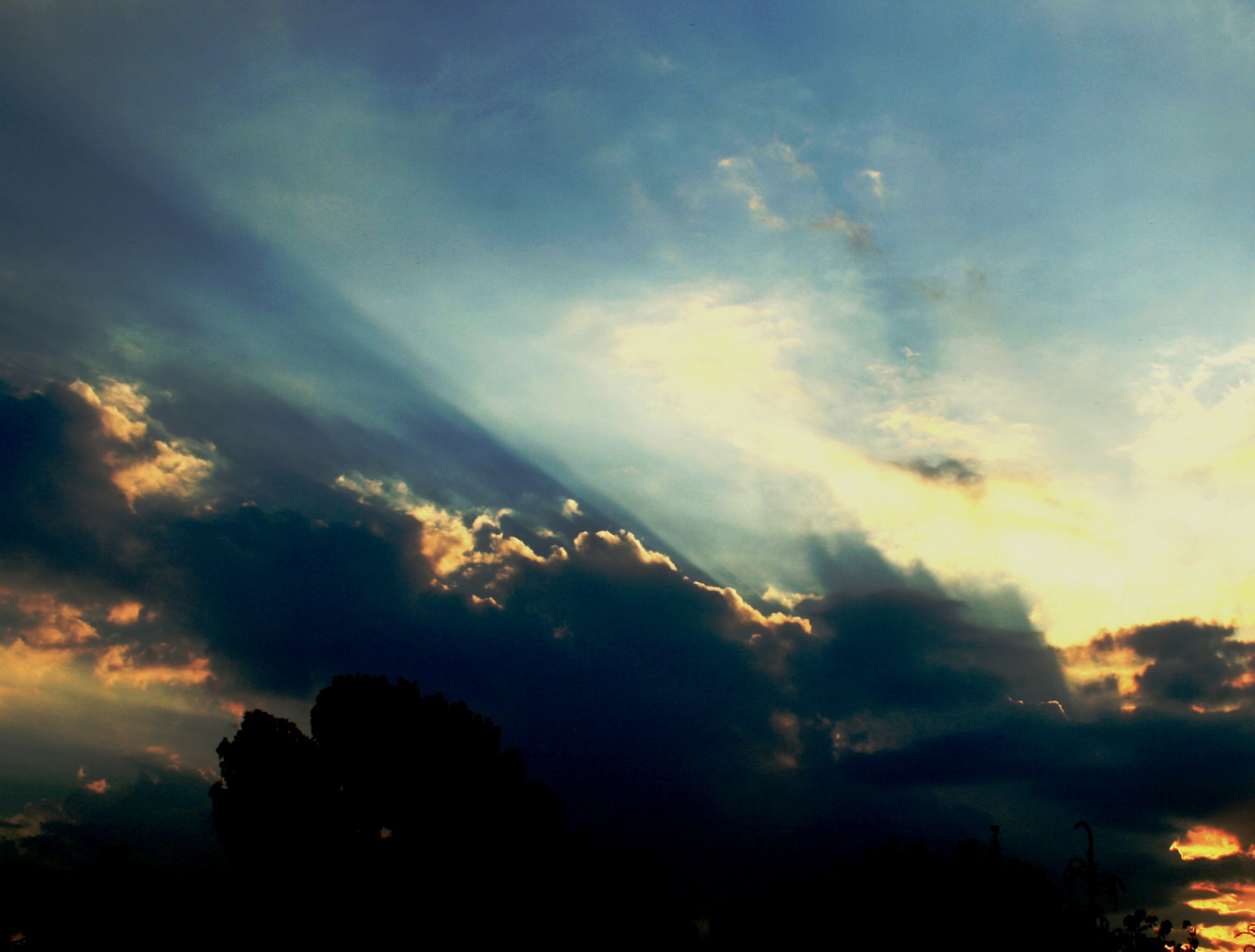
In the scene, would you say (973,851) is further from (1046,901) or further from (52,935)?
(52,935)

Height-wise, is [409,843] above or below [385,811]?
below

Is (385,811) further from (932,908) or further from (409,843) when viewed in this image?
(932,908)

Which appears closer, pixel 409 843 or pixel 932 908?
pixel 932 908

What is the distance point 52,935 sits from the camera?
1540 inches

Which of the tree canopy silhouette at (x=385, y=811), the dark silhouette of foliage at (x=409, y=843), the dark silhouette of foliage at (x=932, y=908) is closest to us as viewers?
the dark silhouette of foliage at (x=932, y=908)

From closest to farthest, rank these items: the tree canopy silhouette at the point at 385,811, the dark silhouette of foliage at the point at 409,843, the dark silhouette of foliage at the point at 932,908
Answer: the dark silhouette of foliage at the point at 932,908
the dark silhouette of foliage at the point at 409,843
the tree canopy silhouette at the point at 385,811

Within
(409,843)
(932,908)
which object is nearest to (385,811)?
(409,843)

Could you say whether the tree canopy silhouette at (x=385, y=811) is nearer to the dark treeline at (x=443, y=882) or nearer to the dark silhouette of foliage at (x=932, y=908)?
the dark treeline at (x=443, y=882)

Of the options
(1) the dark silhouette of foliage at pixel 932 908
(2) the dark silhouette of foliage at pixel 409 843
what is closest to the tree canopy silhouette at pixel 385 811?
(2) the dark silhouette of foliage at pixel 409 843

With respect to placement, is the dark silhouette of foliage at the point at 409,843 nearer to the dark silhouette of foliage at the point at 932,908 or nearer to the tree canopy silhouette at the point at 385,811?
the tree canopy silhouette at the point at 385,811

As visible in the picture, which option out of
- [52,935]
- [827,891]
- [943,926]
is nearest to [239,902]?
[52,935]

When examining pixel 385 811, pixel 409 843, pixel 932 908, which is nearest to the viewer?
pixel 932 908

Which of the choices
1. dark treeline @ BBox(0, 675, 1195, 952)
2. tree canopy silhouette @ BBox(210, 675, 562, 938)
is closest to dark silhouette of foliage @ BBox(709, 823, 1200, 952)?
dark treeline @ BBox(0, 675, 1195, 952)

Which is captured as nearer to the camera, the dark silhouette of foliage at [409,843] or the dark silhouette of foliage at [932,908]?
the dark silhouette of foliage at [932,908]
